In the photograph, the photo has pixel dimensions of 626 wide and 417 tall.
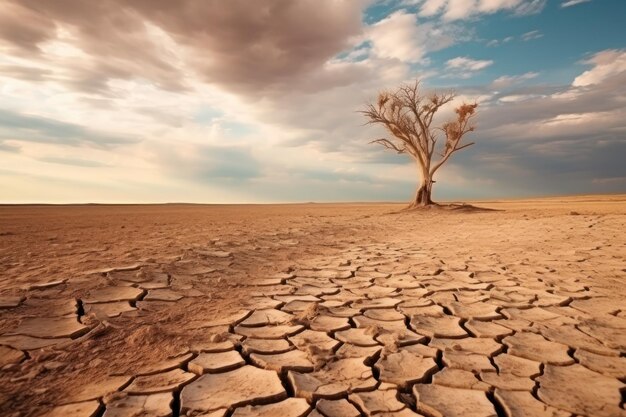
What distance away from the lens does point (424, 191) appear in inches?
615

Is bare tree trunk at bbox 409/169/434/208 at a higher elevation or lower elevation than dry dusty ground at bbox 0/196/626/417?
Result: higher

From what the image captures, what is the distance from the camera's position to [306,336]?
239 centimetres

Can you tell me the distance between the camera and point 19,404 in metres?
1.62

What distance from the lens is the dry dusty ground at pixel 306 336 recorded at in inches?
65.9

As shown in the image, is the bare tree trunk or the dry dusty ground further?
the bare tree trunk

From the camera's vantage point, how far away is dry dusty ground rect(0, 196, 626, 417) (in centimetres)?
167

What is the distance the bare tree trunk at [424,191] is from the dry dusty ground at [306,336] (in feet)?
35.4

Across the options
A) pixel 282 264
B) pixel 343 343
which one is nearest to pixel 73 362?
pixel 343 343

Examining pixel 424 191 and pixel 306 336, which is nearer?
pixel 306 336

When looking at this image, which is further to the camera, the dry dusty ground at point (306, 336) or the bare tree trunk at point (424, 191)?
the bare tree trunk at point (424, 191)

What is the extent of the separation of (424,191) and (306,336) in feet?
46.3

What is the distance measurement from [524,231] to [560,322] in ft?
19.1

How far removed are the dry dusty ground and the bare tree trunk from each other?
1079 centimetres

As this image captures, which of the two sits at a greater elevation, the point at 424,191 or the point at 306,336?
the point at 424,191
